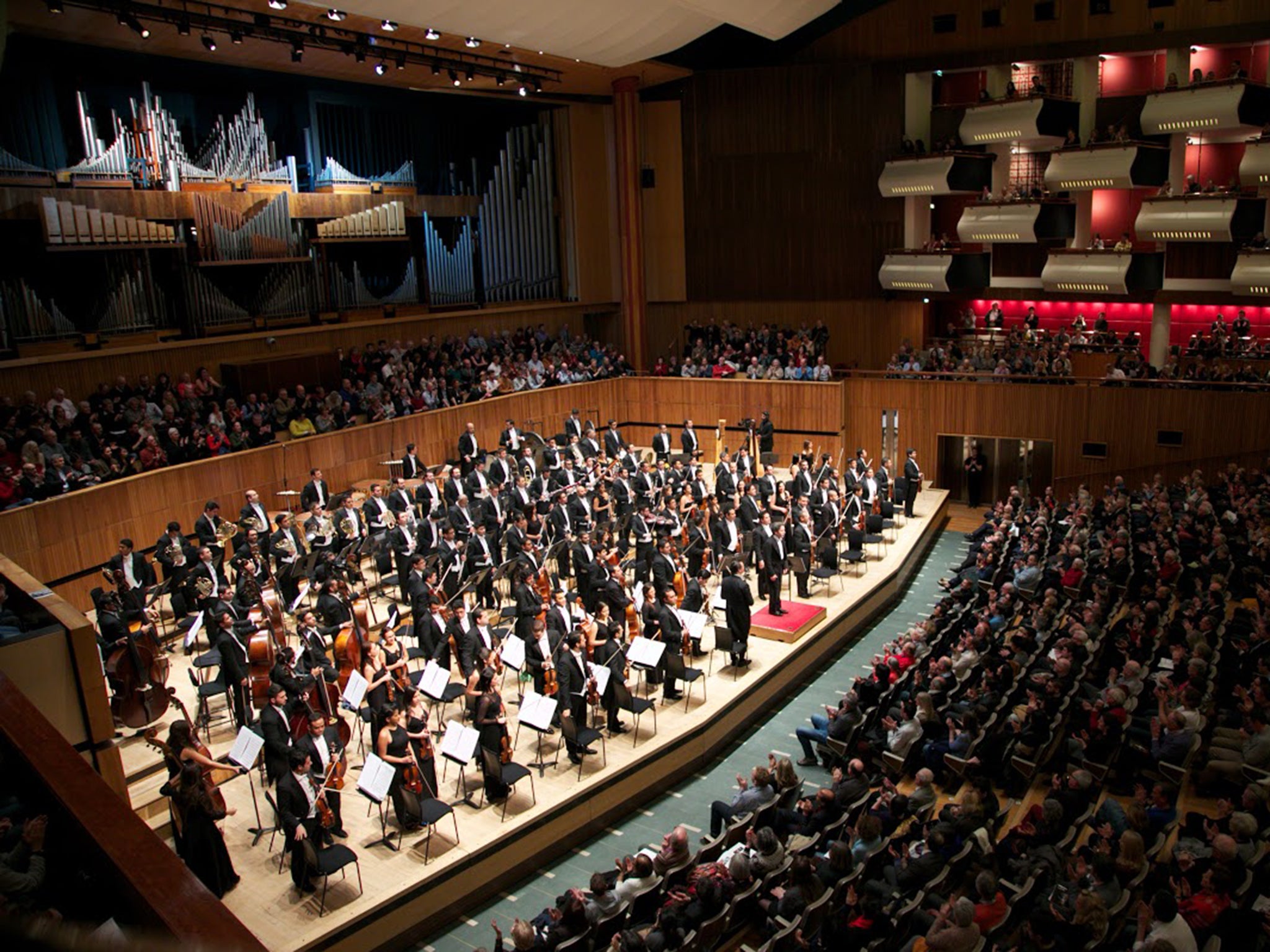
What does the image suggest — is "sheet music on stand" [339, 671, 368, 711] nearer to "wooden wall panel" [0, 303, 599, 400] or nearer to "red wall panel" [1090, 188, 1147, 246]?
"wooden wall panel" [0, 303, 599, 400]

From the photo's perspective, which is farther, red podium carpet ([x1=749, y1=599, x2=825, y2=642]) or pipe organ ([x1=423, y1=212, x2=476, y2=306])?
pipe organ ([x1=423, y1=212, x2=476, y2=306])

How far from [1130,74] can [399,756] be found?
19.8 m

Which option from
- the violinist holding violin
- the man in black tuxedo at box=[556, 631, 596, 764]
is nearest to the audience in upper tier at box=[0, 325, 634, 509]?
the violinist holding violin

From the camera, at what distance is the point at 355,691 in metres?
8.86

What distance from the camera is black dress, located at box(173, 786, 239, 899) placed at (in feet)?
24.5

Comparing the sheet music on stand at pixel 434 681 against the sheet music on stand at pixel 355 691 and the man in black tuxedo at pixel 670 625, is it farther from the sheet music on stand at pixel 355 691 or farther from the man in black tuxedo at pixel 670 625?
the man in black tuxedo at pixel 670 625


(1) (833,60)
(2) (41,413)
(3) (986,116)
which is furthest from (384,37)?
(3) (986,116)

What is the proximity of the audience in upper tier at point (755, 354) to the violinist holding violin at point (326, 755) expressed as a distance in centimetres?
1435

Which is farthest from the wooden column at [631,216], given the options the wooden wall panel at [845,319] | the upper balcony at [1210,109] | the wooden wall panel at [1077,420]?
the upper balcony at [1210,109]

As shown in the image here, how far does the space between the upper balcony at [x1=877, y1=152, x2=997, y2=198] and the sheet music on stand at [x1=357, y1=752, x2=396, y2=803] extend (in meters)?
17.7

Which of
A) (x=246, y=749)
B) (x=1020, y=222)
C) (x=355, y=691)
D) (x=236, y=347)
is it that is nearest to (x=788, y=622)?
(x=355, y=691)

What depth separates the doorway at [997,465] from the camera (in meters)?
19.9

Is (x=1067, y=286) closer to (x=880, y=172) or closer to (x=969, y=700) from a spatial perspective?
(x=880, y=172)

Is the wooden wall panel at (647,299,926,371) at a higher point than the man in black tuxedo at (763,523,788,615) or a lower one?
higher
